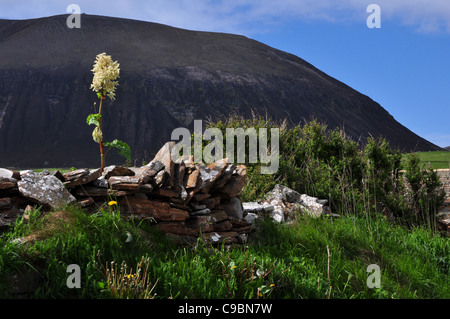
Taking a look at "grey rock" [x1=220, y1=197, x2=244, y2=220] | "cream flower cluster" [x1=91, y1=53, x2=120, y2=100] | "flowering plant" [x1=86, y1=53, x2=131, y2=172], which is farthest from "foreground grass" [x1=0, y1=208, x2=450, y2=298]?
"cream flower cluster" [x1=91, y1=53, x2=120, y2=100]

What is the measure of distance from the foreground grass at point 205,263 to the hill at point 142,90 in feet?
118

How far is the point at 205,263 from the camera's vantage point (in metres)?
3.57

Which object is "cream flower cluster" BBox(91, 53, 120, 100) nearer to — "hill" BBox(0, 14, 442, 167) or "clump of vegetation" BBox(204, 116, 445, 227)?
"clump of vegetation" BBox(204, 116, 445, 227)

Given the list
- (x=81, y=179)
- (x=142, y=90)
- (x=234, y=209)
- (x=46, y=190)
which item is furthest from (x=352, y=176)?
(x=142, y=90)

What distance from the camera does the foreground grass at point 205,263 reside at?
3.13 metres

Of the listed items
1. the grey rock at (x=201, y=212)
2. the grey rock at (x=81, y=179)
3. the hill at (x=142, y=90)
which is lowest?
the grey rock at (x=201, y=212)

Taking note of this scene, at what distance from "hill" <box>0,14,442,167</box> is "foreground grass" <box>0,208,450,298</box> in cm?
3609

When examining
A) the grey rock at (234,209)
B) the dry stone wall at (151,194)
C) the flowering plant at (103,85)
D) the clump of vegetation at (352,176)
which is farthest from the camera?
the clump of vegetation at (352,176)

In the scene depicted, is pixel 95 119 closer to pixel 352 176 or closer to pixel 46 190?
pixel 46 190

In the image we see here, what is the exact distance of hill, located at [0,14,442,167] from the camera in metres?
51.2

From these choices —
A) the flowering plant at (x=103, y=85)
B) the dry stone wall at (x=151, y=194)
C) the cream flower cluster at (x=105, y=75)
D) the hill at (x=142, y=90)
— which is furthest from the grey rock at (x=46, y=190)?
the hill at (x=142, y=90)

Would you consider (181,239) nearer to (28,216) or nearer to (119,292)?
(119,292)

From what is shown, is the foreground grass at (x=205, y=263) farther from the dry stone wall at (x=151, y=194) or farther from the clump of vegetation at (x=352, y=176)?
the clump of vegetation at (x=352, y=176)

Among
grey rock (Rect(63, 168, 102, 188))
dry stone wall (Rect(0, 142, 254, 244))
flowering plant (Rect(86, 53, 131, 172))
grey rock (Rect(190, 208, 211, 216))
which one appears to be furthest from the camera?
flowering plant (Rect(86, 53, 131, 172))
